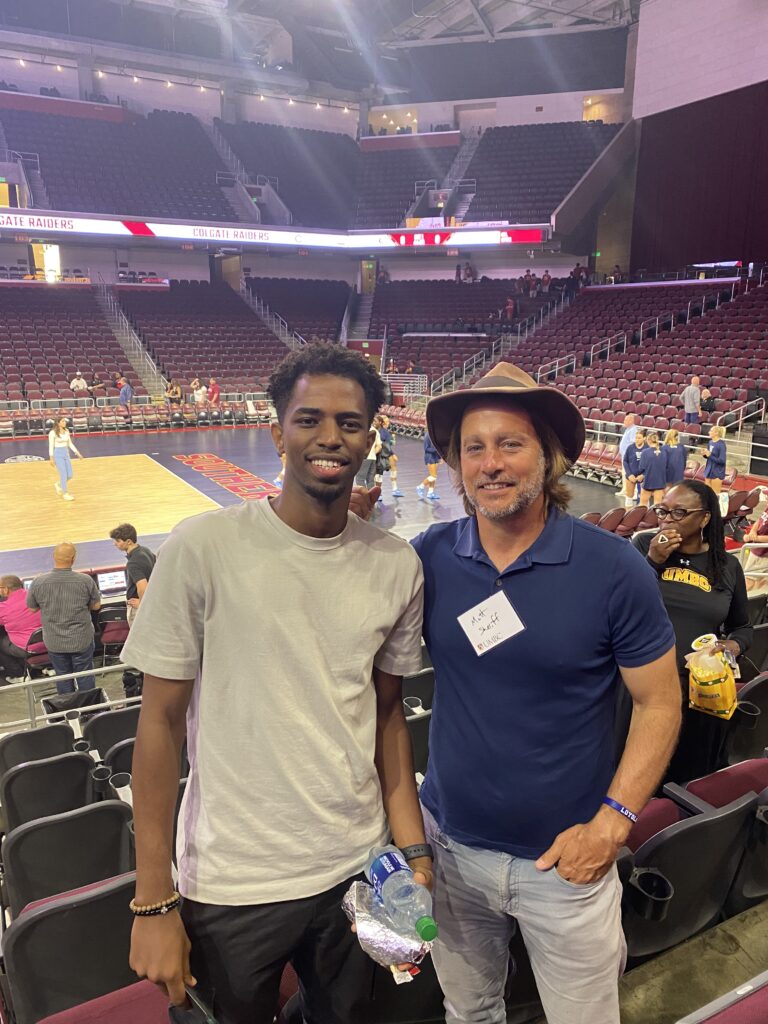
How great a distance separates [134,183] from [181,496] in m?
20.2

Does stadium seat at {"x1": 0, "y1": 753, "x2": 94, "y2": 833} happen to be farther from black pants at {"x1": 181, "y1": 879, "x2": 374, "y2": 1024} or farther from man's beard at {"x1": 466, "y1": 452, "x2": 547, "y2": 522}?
man's beard at {"x1": 466, "y1": 452, "x2": 547, "y2": 522}

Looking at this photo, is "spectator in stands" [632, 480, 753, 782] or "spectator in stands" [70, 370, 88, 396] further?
"spectator in stands" [70, 370, 88, 396]

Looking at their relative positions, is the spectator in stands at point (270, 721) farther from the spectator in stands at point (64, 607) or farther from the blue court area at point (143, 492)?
the blue court area at point (143, 492)

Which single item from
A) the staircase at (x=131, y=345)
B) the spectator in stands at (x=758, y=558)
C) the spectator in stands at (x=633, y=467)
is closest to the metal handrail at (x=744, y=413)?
the spectator in stands at (x=633, y=467)

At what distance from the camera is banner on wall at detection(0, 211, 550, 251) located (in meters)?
22.4

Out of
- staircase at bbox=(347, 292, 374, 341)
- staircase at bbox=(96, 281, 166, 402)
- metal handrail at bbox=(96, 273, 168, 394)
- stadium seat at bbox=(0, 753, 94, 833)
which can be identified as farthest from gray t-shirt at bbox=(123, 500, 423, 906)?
staircase at bbox=(347, 292, 374, 341)

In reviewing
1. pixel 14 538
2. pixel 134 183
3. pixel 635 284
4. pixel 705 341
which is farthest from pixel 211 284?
pixel 14 538

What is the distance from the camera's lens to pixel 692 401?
542 inches

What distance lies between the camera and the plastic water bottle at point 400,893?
1428 mm

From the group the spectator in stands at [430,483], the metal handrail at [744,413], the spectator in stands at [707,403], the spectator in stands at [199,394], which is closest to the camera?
the spectator in stands at [430,483]

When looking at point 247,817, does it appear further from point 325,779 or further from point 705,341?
point 705,341

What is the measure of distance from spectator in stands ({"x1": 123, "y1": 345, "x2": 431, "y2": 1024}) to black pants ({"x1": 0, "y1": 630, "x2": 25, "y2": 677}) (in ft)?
17.5

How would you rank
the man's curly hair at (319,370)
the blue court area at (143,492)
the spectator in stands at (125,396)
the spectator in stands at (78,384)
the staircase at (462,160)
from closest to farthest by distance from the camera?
the man's curly hair at (319,370) < the blue court area at (143,492) < the spectator in stands at (125,396) < the spectator in stands at (78,384) < the staircase at (462,160)

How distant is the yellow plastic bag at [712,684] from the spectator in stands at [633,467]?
26.6 ft
